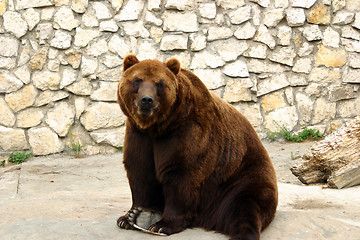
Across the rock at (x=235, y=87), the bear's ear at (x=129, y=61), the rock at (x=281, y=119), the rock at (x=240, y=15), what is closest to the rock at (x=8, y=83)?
the rock at (x=235, y=87)

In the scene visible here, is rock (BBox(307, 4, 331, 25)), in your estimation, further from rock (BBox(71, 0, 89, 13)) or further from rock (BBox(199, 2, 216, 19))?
rock (BBox(71, 0, 89, 13))

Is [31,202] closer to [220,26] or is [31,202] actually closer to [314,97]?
[220,26]

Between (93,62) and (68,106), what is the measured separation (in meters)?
0.84

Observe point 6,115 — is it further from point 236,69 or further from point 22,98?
point 236,69

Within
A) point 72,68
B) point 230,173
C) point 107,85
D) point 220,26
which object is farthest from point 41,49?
point 230,173

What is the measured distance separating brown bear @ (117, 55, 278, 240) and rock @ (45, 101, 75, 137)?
14.2 ft

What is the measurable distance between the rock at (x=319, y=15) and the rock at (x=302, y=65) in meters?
0.67

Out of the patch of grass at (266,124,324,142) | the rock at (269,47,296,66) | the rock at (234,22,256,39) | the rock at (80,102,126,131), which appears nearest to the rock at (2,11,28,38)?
the rock at (80,102,126,131)

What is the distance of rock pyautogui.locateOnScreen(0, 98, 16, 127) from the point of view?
759 centimetres

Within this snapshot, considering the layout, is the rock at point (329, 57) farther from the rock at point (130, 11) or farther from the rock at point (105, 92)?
the rock at point (105, 92)

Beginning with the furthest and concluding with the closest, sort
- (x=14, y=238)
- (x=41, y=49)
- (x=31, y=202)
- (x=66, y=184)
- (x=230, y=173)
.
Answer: (x=41, y=49)
(x=66, y=184)
(x=31, y=202)
(x=230, y=173)
(x=14, y=238)

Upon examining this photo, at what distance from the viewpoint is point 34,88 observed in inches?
300

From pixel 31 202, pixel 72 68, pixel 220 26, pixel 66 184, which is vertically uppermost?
pixel 220 26

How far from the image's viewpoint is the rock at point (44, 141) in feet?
25.0
